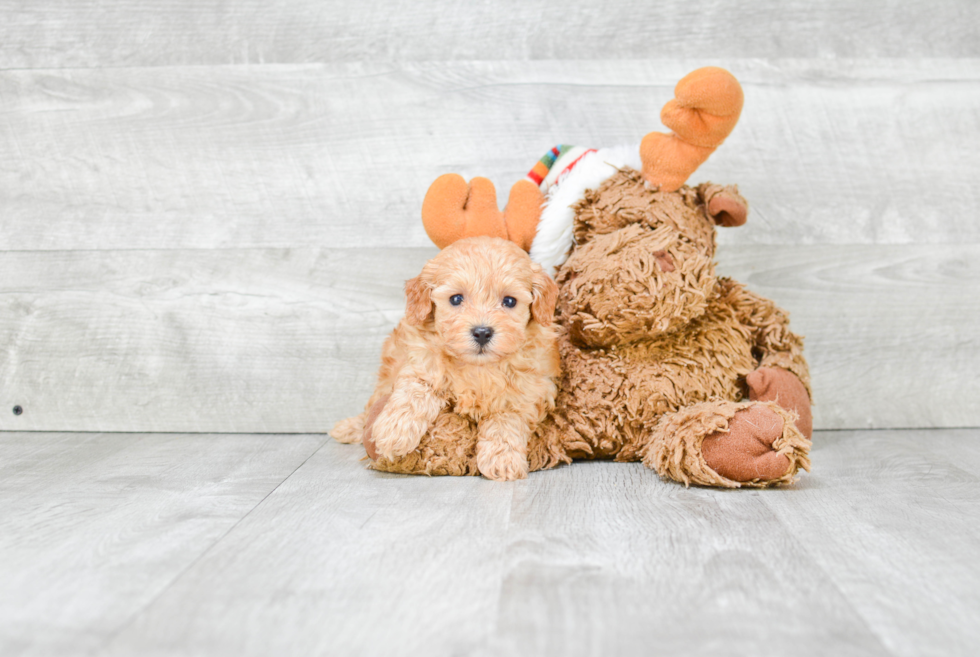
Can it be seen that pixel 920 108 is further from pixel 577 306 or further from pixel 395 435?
pixel 395 435

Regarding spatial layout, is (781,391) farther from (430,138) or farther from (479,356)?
(430,138)

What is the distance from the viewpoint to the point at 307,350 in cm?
162

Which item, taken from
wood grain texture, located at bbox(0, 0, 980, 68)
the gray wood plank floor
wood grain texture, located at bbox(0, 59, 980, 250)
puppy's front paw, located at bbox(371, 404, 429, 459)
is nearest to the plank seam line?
the gray wood plank floor

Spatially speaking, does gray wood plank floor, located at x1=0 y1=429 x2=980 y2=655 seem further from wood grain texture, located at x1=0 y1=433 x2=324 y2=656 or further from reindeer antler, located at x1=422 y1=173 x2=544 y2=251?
reindeer antler, located at x1=422 y1=173 x2=544 y2=251

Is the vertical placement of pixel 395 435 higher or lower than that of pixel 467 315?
lower

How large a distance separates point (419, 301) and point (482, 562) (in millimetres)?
444

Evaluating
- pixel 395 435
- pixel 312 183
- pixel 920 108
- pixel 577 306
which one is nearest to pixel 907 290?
pixel 920 108

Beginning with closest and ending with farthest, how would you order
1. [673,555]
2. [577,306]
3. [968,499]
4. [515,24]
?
[673,555] < [968,499] < [577,306] < [515,24]

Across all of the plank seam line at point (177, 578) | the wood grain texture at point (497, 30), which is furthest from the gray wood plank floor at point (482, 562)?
the wood grain texture at point (497, 30)

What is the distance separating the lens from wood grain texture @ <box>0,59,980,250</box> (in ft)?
5.11

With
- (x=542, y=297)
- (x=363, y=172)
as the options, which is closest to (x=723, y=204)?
(x=542, y=297)

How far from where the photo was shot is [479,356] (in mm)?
1110

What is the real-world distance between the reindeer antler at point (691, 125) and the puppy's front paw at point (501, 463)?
50 cm

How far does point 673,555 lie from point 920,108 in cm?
118
